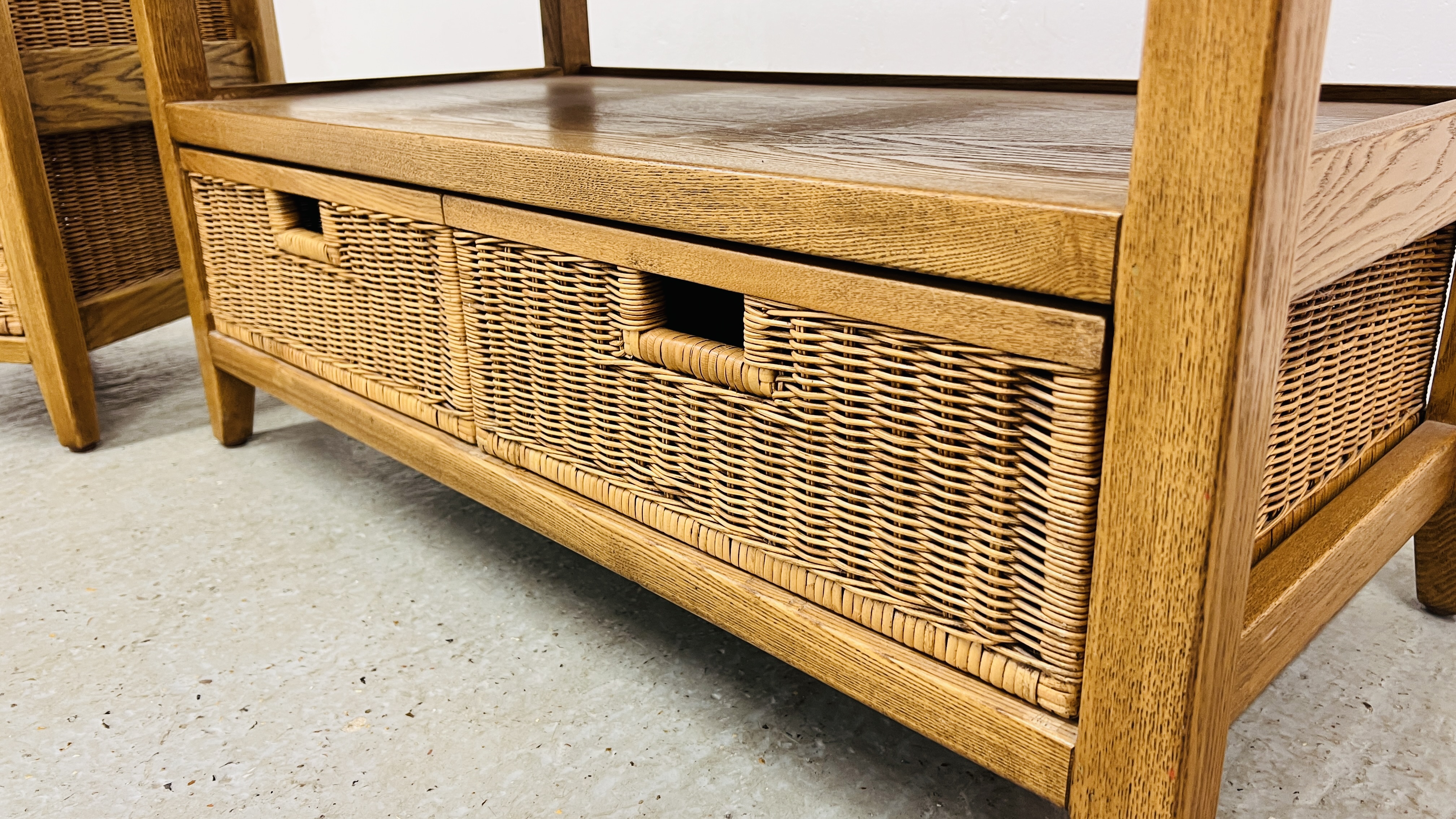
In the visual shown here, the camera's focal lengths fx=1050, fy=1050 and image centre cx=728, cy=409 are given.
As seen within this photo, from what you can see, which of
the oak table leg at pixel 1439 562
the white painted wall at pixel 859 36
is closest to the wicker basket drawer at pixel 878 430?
the oak table leg at pixel 1439 562

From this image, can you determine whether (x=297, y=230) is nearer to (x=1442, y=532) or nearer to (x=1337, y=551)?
(x=1337, y=551)

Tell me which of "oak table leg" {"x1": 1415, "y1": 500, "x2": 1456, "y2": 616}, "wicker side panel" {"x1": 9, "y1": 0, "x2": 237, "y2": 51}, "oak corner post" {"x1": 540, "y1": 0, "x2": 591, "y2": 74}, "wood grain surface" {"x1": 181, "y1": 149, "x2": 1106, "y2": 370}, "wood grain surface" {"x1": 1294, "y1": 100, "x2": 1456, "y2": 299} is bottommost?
"oak table leg" {"x1": 1415, "y1": 500, "x2": 1456, "y2": 616}

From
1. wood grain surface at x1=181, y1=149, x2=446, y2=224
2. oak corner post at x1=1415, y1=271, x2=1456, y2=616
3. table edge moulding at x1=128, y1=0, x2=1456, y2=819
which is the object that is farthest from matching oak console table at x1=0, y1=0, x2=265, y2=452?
oak corner post at x1=1415, y1=271, x2=1456, y2=616

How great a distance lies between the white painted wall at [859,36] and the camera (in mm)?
1238

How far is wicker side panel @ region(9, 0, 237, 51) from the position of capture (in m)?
1.40

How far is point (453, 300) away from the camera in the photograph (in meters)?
0.94

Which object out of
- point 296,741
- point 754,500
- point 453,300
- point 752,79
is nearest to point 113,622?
point 296,741

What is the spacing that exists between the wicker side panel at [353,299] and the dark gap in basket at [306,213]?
28 mm

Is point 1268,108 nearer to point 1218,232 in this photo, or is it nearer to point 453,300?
point 1218,232

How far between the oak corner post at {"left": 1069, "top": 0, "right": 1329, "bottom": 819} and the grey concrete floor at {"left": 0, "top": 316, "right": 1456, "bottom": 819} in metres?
0.23

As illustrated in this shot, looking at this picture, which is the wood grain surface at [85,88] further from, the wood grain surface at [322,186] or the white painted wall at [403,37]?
the white painted wall at [403,37]

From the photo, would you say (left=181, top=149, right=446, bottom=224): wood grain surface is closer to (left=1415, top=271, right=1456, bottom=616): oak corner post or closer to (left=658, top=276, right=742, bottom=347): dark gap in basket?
(left=658, top=276, right=742, bottom=347): dark gap in basket

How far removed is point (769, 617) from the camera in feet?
2.43

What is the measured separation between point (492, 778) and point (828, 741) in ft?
0.85
